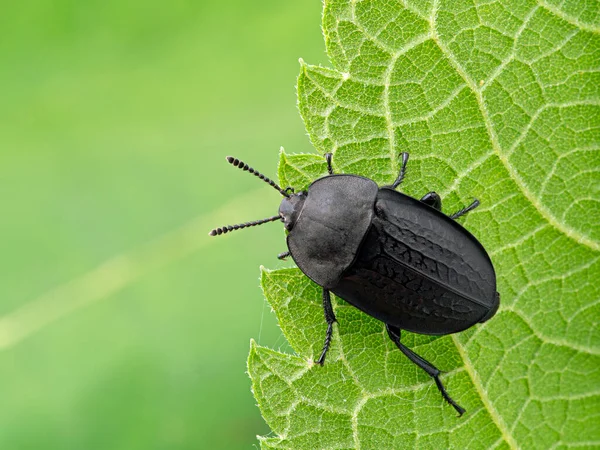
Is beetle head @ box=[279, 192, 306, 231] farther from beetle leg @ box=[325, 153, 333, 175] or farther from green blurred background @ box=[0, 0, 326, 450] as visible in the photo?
green blurred background @ box=[0, 0, 326, 450]

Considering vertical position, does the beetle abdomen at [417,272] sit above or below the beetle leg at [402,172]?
below

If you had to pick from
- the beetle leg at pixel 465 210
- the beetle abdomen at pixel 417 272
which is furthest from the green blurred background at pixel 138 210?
the beetle leg at pixel 465 210

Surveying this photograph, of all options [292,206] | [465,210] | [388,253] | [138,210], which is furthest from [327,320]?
[138,210]

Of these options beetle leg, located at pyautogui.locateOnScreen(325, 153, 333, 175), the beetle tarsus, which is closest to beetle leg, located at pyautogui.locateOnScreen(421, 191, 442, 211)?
beetle leg, located at pyautogui.locateOnScreen(325, 153, 333, 175)

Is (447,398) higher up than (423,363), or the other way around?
(423,363)

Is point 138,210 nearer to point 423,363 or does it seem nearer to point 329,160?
point 329,160

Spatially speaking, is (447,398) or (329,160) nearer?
(447,398)

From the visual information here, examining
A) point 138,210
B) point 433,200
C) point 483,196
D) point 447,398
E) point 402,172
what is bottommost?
point 447,398

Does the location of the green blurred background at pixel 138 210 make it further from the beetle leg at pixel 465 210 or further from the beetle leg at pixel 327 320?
the beetle leg at pixel 465 210
